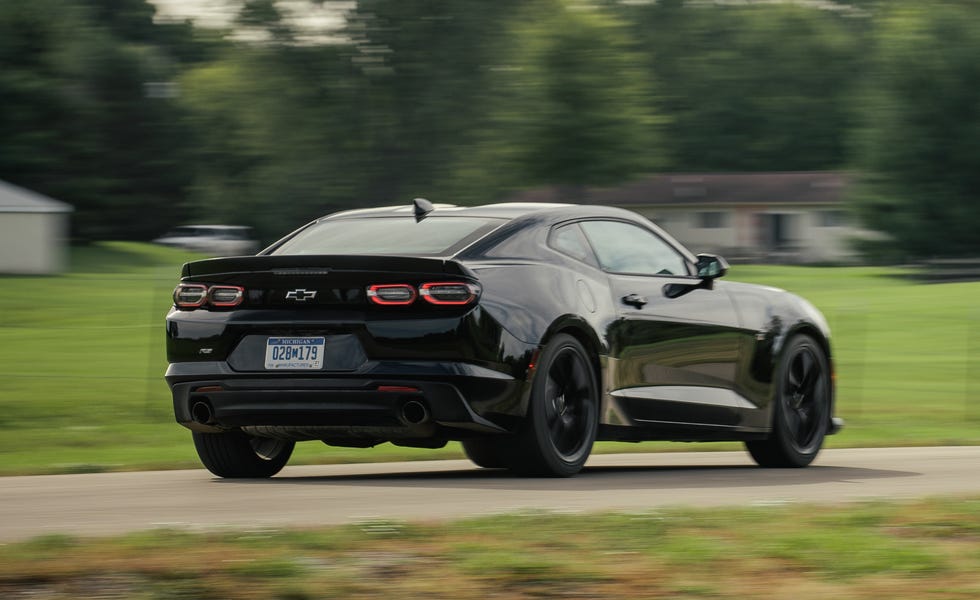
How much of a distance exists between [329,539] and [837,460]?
665cm

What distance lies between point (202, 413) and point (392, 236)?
1339 mm

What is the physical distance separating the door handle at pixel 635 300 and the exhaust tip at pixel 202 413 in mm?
2303

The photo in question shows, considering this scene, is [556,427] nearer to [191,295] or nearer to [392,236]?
[392,236]

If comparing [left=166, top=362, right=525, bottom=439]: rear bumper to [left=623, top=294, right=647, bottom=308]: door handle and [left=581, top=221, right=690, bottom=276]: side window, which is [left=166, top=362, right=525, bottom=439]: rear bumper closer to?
[left=623, top=294, right=647, bottom=308]: door handle

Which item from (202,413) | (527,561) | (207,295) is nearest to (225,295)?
(207,295)

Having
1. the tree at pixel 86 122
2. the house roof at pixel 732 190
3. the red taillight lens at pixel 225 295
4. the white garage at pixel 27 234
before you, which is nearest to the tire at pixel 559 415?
the red taillight lens at pixel 225 295

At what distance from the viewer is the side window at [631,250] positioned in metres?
9.44

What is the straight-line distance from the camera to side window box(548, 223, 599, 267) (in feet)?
29.8

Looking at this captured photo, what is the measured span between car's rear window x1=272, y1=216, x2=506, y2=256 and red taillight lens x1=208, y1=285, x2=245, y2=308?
59cm

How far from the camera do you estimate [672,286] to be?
32.2 feet

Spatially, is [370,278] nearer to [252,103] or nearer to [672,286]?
[672,286]

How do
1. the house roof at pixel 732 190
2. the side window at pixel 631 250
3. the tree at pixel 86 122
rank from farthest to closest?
the house roof at pixel 732 190, the tree at pixel 86 122, the side window at pixel 631 250

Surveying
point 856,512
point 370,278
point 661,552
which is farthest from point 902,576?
point 370,278

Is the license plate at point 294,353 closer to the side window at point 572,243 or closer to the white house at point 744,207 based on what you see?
the side window at point 572,243
